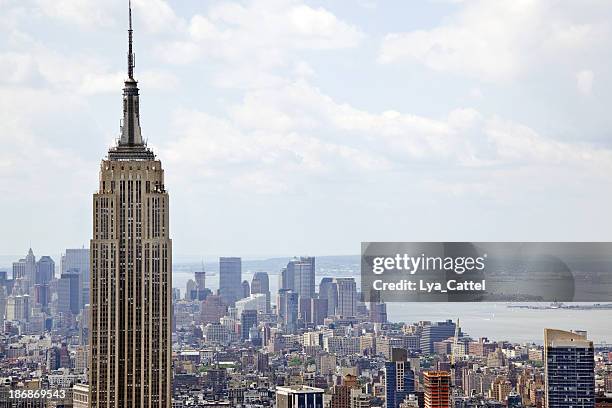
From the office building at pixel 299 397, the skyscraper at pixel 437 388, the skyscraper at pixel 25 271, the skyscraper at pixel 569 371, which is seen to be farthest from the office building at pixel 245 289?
the skyscraper at pixel 569 371

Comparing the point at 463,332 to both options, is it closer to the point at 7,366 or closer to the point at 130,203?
the point at 130,203

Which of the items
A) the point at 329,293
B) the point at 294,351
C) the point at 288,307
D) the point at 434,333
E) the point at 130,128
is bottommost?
the point at 294,351

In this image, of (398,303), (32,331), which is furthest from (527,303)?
(32,331)

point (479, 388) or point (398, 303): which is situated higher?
point (398, 303)

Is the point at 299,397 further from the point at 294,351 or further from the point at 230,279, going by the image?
the point at 230,279

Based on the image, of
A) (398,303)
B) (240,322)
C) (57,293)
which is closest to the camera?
(398,303)

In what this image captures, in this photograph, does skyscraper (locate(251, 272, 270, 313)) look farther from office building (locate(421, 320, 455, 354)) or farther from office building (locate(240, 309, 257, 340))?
office building (locate(421, 320, 455, 354))

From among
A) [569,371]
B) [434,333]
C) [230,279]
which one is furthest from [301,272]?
[569,371]
